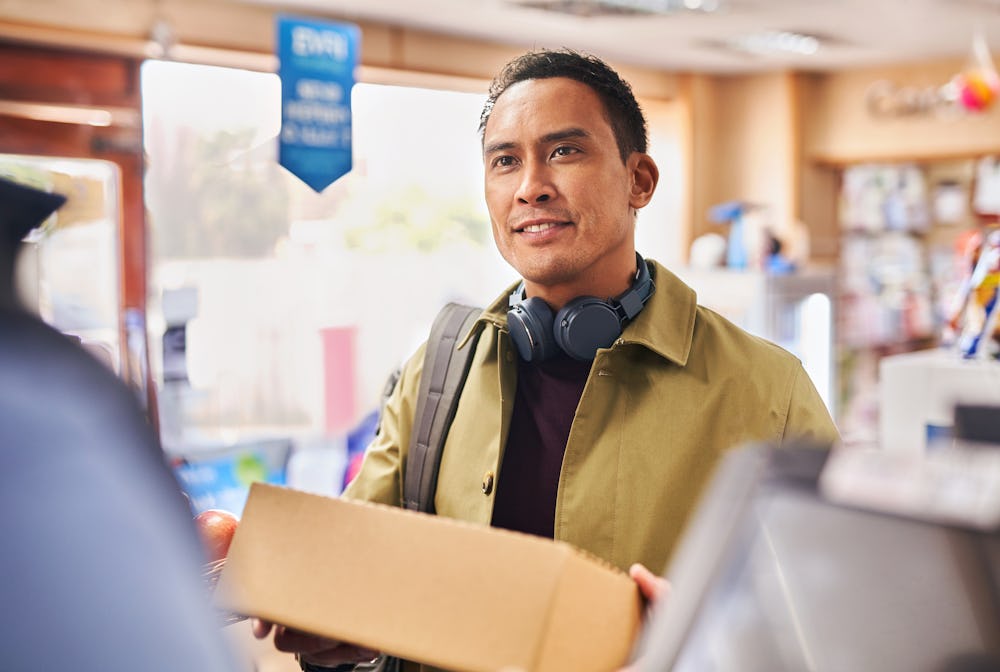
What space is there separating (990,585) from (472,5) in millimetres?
6274

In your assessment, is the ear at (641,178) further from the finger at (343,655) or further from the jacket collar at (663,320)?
the finger at (343,655)

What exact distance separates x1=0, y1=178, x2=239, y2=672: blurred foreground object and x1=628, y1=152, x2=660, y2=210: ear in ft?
4.59

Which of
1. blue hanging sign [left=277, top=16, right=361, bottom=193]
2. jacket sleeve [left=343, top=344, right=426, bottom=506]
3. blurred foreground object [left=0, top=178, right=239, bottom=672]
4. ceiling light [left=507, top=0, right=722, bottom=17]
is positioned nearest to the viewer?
blurred foreground object [left=0, top=178, right=239, bottom=672]

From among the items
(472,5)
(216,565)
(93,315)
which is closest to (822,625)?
(216,565)

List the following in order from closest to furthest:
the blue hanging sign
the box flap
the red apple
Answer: the box flap
the red apple
the blue hanging sign

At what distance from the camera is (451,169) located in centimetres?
762

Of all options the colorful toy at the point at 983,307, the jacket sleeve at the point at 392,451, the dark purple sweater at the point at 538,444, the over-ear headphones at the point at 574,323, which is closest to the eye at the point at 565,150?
the over-ear headphones at the point at 574,323

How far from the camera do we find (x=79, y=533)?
1.72 ft

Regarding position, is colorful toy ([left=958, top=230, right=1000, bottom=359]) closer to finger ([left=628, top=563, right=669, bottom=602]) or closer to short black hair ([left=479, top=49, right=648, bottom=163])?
short black hair ([left=479, top=49, right=648, bottom=163])

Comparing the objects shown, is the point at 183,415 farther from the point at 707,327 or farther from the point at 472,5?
the point at 707,327

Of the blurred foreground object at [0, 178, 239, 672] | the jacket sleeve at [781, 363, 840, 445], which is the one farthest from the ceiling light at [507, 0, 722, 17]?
the blurred foreground object at [0, 178, 239, 672]

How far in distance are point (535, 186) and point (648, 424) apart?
0.44 meters

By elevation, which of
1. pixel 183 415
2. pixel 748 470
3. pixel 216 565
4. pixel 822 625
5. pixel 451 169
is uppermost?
pixel 451 169

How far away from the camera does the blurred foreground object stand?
0.51 m
